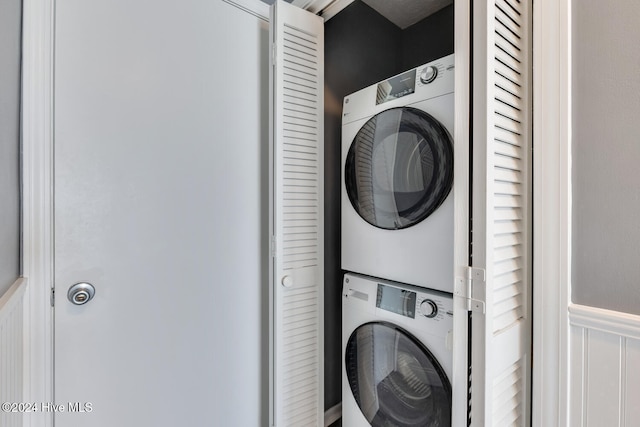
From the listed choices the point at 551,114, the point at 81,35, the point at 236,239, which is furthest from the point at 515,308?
the point at 81,35

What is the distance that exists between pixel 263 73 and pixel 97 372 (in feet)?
4.61

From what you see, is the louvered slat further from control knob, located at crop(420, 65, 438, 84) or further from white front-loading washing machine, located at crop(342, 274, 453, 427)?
control knob, located at crop(420, 65, 438, 84)

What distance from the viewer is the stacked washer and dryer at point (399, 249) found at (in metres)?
1.00

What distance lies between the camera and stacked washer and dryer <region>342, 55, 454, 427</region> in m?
1.00

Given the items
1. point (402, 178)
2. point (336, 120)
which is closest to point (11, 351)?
point (402, 178)

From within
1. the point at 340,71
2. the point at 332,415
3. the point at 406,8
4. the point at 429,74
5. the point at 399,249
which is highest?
the point at 406,8

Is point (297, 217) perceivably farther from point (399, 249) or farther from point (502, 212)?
point (502, 212)

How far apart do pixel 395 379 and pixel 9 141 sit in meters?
1.56

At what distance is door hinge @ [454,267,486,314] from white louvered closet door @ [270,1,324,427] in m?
0.73

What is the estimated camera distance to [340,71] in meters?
1.64

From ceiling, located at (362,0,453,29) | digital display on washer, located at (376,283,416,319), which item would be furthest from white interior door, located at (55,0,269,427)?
ceiling, located at (362,0,453,29)

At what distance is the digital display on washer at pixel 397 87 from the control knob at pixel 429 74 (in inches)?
1.6

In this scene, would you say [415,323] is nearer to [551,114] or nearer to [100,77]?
[551,114]

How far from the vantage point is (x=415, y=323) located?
3.51ft
